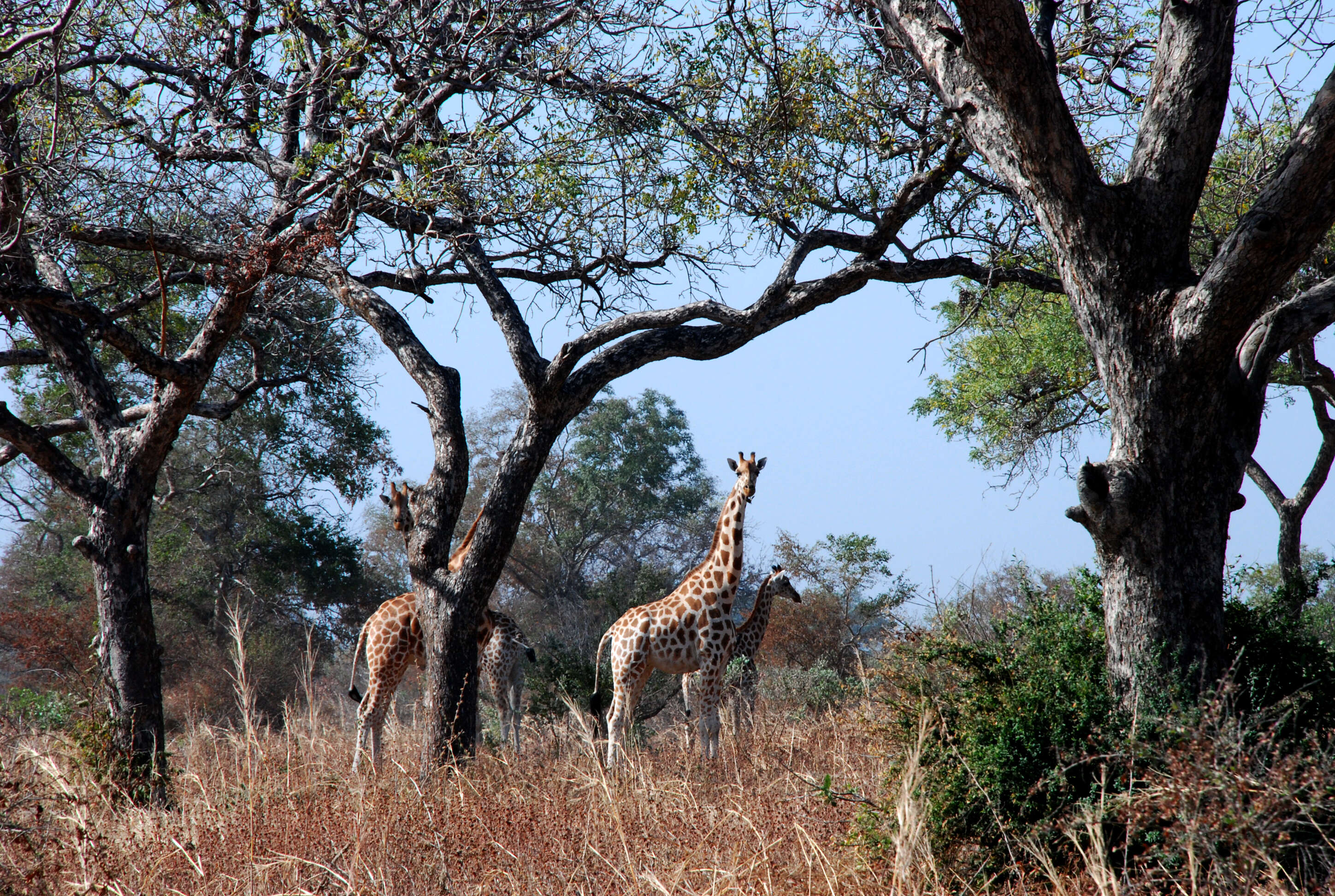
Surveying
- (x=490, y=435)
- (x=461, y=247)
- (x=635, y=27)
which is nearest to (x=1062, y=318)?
(x=635, y=27)

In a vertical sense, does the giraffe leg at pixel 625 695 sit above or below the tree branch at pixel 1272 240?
below

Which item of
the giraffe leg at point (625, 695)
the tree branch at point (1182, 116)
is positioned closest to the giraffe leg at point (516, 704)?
the giraffe leg at point (625, 695)

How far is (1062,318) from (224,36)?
32.2 ft

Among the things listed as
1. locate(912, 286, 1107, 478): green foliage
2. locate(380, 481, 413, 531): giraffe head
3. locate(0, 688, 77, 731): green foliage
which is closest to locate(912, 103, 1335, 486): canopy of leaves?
locate(912, 286, 1107, 478): green foliage

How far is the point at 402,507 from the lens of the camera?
8.32 meters

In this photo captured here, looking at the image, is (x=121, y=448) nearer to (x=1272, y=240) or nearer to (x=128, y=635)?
(x=128, y=635)

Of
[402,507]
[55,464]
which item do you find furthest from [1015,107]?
[55,464]

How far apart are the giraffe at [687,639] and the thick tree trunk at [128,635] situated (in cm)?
348

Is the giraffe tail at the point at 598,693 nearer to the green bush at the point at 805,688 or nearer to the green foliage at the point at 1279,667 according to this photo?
the green bush at the point at 805,688

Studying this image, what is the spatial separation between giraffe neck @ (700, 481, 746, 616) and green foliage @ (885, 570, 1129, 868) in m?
3.23

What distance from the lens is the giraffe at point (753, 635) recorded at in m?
9.74

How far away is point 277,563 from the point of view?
1747 centimetres

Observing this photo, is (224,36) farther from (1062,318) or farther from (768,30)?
(1062,318)

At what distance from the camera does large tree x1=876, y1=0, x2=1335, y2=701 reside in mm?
4707
